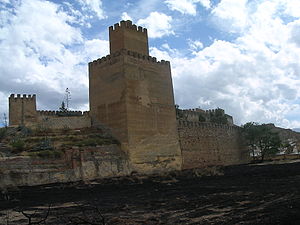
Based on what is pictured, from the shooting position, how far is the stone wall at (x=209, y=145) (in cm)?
3158

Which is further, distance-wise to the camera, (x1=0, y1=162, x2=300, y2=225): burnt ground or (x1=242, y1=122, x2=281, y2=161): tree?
(x1=242, y1=122, x2=281, y2=161): tree

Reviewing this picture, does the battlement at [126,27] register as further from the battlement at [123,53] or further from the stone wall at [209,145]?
the stone wall at [209,145]

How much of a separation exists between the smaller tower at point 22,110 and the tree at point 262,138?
24.6 m

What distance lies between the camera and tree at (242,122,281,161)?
39531 millimetres

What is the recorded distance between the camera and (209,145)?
3466 cm

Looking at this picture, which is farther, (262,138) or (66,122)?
(262,138)

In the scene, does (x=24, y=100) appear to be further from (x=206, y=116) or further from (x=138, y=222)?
(x=138, y=222)

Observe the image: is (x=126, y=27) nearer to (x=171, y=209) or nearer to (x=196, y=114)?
(x=171, y=209)

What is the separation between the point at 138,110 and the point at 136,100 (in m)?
0.81

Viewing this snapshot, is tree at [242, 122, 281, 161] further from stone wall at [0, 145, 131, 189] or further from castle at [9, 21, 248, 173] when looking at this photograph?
stone wall at [0, 145, 131, 189]

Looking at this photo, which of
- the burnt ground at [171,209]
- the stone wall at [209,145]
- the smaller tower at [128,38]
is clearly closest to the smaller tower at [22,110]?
the smaller tower at [128,38]

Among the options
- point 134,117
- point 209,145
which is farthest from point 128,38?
point 209,145

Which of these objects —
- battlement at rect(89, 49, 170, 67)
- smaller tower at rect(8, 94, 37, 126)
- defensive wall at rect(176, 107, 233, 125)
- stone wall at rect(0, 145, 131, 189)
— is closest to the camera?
stone wall at rect(0, 145, 131, 189)

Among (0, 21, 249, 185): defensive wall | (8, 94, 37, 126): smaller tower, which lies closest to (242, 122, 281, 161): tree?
(0, 21, 249, 185): defensive wall
